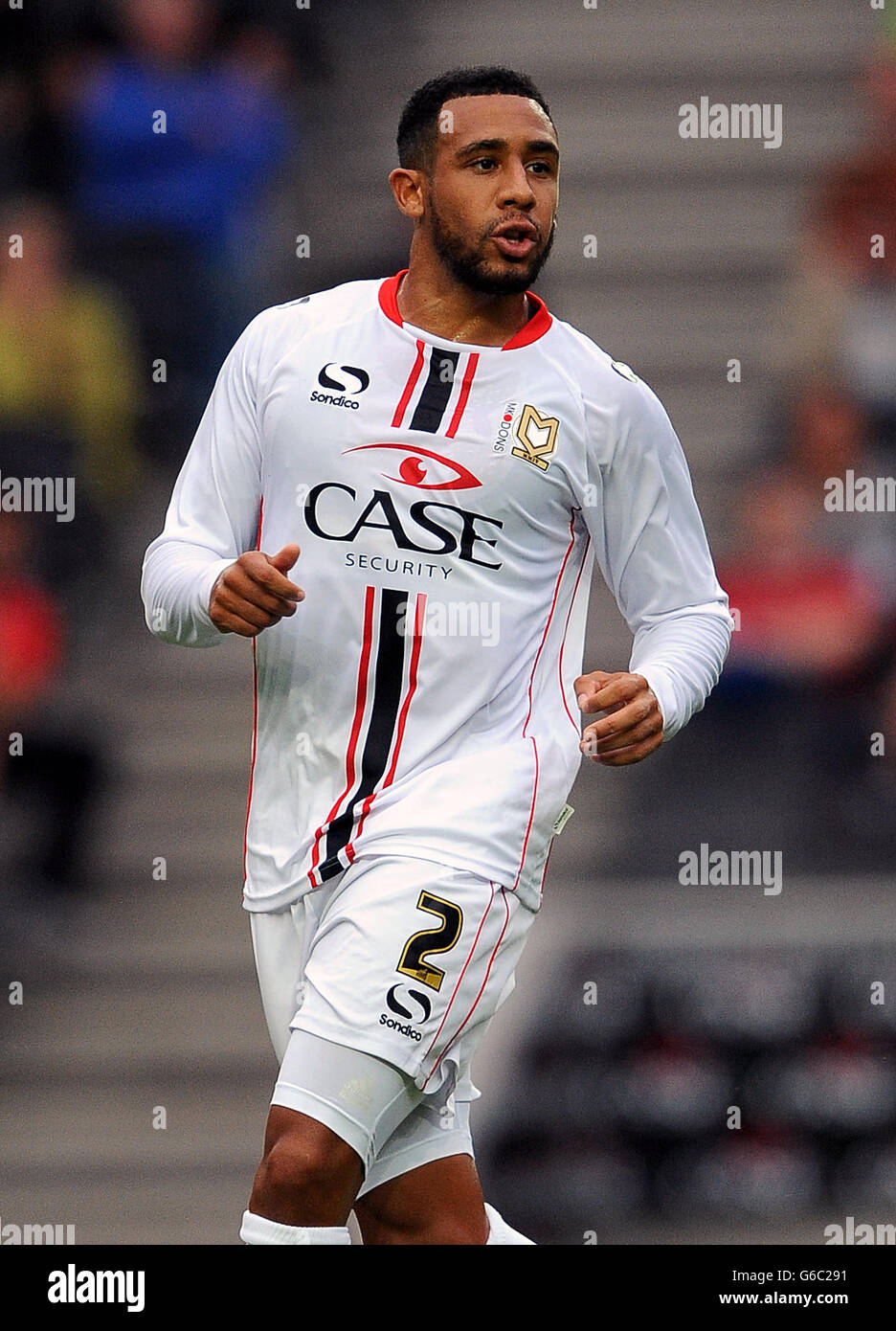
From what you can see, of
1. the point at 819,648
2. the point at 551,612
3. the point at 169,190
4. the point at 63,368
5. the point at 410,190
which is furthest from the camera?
the point at 169,190

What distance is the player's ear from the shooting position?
11.5 feet

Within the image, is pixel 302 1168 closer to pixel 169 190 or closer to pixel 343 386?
pixel 343 386

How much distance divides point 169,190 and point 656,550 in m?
3.30

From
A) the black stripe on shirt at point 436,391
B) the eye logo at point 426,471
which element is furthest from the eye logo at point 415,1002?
the black stripe on shirt at point 436,391

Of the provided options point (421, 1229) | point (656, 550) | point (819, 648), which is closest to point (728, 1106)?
point (819, 648)

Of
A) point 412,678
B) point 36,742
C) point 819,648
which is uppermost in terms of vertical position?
point 819,648

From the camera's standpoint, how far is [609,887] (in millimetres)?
5848

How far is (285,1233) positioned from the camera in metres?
3.03

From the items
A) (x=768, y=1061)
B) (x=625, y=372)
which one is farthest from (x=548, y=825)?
(x=768, y=1061)

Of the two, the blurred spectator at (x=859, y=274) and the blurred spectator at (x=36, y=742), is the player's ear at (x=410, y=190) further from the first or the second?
the blurred spectator at (x=859, y=274)

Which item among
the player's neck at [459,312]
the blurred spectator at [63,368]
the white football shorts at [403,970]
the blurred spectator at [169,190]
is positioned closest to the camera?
the white football shorts at [403,970]

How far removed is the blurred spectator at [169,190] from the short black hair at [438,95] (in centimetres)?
273

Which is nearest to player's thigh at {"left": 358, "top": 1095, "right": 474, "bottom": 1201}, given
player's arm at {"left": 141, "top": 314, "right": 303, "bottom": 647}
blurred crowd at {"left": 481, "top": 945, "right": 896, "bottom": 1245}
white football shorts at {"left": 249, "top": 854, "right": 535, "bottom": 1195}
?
white football shorts at {"left": 249, "top": 854, "right": 535, "bottom": 1195}

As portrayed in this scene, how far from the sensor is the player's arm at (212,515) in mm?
3242
